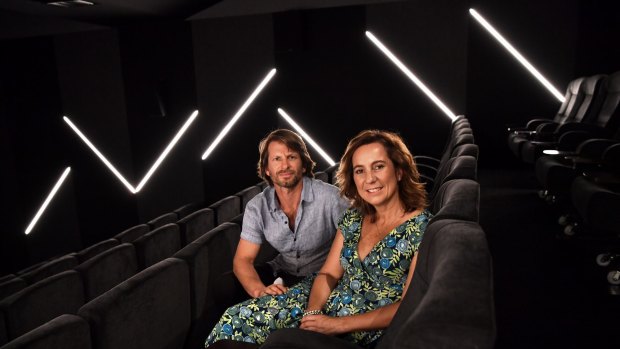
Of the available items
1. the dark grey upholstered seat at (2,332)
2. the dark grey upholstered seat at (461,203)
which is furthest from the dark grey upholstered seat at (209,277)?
the dark grey upholstered seat at (461,203)

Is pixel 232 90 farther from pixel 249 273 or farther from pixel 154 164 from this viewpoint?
pixel 249 273

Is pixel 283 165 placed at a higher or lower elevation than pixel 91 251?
higher

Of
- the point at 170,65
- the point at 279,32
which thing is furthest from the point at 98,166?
the point at 279,32

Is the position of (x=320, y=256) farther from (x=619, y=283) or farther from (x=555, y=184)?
(x=555, y=184)

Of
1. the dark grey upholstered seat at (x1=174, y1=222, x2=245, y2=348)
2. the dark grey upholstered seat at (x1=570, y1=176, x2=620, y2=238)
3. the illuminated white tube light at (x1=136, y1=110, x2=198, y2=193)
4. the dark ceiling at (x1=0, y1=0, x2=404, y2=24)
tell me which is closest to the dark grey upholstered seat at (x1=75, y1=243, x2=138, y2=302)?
the dark grey upholstered seat at (x1=174, y1=222, x2=245, y2=348)

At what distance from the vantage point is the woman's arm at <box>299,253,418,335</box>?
88 centimetres

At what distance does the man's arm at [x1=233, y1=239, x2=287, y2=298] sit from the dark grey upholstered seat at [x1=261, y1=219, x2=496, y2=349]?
57 centimetres

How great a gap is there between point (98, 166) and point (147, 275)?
176 inches

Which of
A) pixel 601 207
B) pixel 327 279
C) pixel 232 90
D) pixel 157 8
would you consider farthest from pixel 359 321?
pixel 232 90

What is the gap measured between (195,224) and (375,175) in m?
1.15

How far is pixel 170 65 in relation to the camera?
181 inches

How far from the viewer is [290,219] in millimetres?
1378

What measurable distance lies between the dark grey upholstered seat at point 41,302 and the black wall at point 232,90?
3.14 meters

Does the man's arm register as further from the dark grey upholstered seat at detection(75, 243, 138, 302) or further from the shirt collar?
the dark grey upholstered seat at detection(75, 243, 138, 302)
